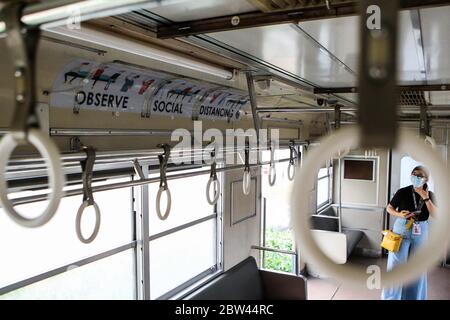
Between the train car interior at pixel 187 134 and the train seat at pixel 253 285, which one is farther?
the train seat at pixel 253 285

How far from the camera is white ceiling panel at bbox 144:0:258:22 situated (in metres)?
1.30

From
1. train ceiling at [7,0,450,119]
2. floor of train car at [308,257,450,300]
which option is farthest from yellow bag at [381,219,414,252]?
train ceiling at [7,0,450,119]

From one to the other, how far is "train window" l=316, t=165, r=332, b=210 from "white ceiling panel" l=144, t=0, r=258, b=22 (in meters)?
6.14

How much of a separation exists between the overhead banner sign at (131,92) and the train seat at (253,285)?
1.60m

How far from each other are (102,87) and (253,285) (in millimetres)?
2804

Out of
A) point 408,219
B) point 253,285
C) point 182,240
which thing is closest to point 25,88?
point 182,240

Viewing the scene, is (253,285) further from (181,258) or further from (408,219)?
(408,219)

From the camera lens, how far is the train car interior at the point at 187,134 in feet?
1.62

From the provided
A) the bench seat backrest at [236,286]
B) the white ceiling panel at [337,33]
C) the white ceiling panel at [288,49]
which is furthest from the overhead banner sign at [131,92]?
the bench seat backrest at [236,286]

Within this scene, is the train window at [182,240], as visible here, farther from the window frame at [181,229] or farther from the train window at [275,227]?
the train window at [275,227]

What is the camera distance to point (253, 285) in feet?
13.4

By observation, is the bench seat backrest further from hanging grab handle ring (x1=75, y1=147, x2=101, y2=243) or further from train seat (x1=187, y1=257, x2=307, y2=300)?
hanging grab handle ring (x1=75, y1=147, x2=101, y2=243)
